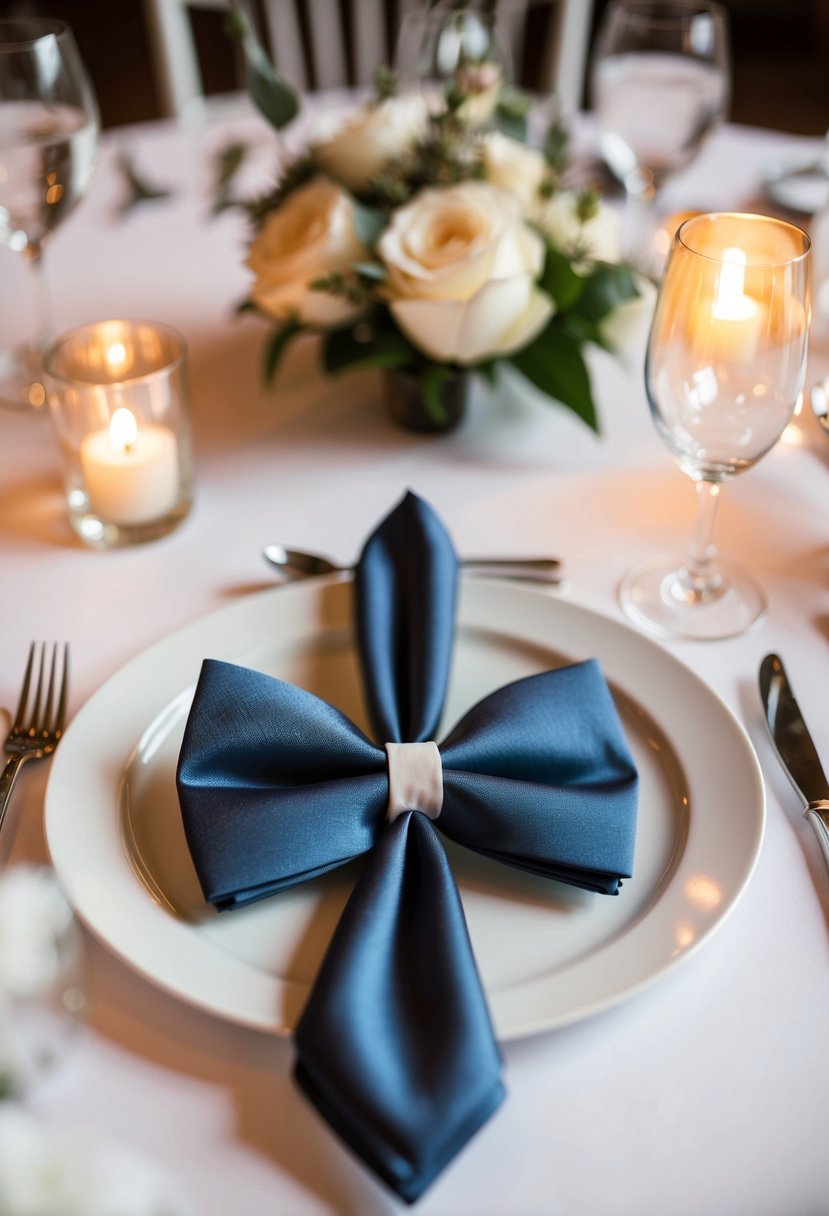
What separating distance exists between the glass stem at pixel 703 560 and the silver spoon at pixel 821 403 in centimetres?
20

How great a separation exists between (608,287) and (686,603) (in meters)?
0.30

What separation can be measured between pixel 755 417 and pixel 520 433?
34 cm

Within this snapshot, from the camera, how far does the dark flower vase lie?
39.5 inches

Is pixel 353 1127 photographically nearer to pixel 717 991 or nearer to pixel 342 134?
pixel 717 991

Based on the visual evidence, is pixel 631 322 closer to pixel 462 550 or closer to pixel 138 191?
pixel 462 550

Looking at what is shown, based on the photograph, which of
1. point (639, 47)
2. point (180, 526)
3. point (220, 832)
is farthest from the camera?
point (639, 47)

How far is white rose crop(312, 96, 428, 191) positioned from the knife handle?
681 millimetres

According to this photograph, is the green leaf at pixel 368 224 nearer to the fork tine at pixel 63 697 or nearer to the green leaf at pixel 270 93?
the green leaf at pixel 270 93

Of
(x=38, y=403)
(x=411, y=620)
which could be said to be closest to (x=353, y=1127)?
(x=411, y=620)

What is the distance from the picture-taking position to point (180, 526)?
0.92 metres

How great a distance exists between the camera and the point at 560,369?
97 cm

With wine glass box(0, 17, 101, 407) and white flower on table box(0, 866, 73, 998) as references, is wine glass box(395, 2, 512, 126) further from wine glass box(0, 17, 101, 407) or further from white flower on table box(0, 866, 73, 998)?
white flower on table box(0, 866, 73, 998)

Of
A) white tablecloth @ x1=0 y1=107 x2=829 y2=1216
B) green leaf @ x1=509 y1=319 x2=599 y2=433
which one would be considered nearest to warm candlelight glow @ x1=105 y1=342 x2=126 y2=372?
white tablecloth @ x1=0 y1=107 x2=829 y2=1216

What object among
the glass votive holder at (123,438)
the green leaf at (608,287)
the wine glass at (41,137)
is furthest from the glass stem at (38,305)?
the green leaf at (608,287)
